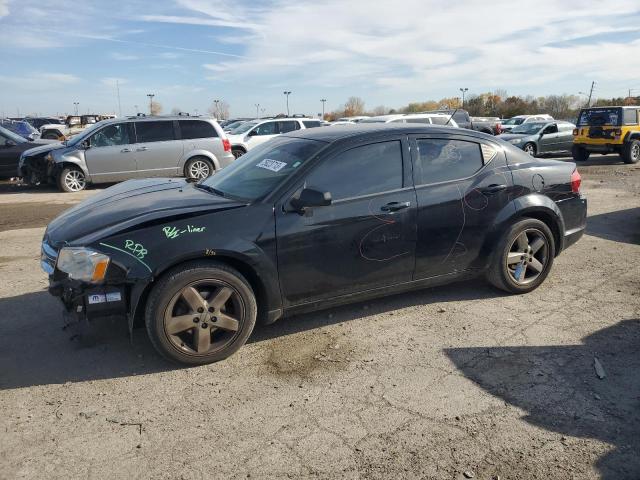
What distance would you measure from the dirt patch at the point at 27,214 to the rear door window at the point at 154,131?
9.53 feet

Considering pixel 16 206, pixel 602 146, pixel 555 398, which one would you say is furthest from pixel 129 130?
pixel 602 146

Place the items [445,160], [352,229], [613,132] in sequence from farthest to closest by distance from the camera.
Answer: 1. [613,132]
2. [445,160]
3. [352,229]

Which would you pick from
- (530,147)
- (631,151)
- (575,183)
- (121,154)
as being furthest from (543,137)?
(575,183)

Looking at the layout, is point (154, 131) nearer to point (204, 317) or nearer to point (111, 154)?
point (111, 154)

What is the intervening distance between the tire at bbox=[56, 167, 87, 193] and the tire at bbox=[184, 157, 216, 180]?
2.46 metres

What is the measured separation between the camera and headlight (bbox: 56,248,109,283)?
11.3 ft

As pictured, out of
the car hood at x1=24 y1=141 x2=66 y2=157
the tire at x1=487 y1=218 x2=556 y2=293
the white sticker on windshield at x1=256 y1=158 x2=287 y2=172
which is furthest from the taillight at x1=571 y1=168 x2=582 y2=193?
the car hood at x1=24 y1=141 x2=66 y2=157

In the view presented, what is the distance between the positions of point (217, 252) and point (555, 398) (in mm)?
2444

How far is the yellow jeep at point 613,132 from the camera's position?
1645cm

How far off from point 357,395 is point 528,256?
253cm

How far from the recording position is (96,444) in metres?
2.86

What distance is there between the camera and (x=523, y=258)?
4.88 meters

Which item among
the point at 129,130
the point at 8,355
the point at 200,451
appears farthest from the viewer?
the point at 129,130

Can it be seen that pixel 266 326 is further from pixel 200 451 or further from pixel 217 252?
pixel 200 451
